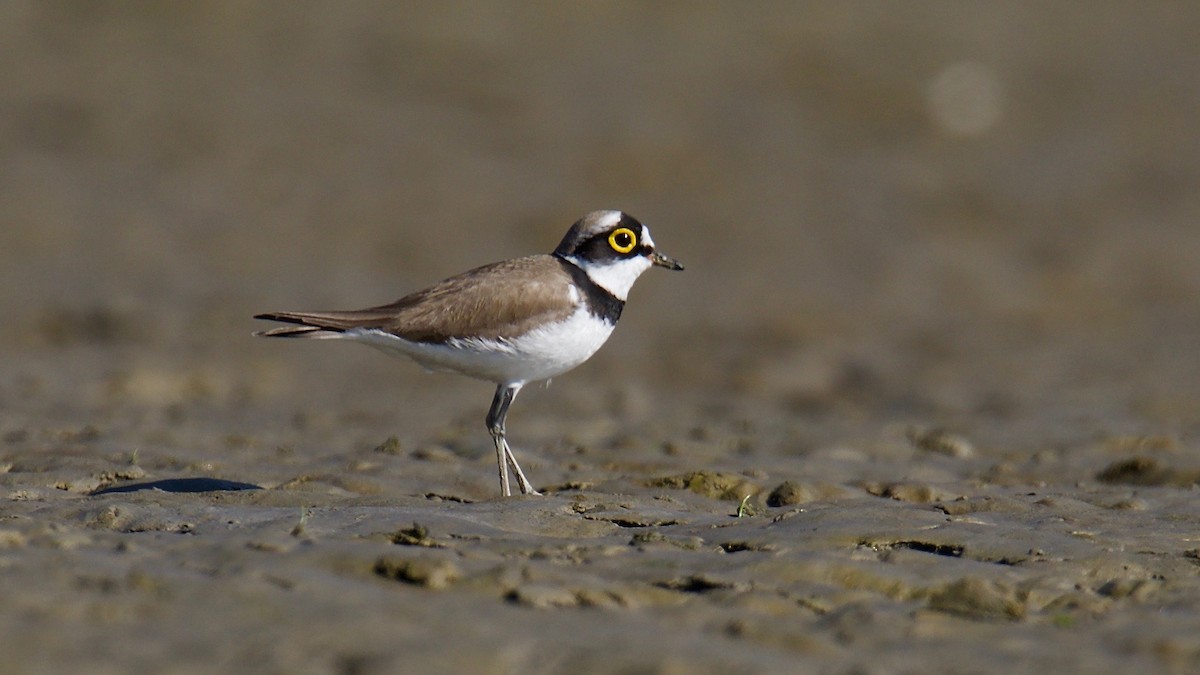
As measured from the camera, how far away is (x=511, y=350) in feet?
26.9

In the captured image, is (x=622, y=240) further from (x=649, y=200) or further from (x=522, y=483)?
(x=649, y=200)

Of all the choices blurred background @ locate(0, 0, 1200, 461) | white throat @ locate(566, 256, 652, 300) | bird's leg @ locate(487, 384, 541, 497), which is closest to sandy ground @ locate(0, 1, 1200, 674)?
blurred background @ locate(0, 0, 1200, 461)

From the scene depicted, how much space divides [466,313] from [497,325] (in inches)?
7.4

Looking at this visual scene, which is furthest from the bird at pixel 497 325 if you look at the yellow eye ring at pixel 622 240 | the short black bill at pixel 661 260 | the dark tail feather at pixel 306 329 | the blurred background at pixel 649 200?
the blurred background at pixel 649 200

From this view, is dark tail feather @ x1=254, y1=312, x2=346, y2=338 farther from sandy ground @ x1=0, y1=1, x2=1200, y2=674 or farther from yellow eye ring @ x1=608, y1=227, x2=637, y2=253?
yellow eye ring @ x1=608, y1=227, x2=637, y2=253

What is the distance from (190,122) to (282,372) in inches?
269

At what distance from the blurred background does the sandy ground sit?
2.8 inches

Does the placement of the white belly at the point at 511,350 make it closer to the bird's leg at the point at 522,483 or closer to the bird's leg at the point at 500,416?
the bird's leg at the point at 500,416

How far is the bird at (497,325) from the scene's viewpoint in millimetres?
8180

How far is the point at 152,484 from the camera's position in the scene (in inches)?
314

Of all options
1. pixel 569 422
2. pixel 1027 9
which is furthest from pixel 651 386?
pixel 1027 9

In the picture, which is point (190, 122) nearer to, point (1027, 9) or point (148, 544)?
point (1027, 9)

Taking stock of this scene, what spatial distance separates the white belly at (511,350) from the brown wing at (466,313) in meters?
0.04

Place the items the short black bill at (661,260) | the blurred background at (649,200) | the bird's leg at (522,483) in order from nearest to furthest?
the bird's leg at (522,483) → the short black bill at (661,260) → the blurred background at (649,200)
